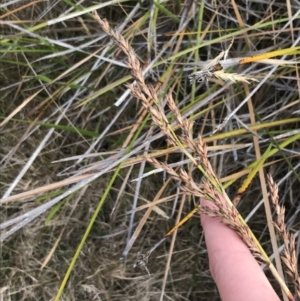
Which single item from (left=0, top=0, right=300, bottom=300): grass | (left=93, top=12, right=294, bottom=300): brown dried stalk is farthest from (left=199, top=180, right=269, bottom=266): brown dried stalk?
(left=0, top=0, right=300, bottom=300): grass

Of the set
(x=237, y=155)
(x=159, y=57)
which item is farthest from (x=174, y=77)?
(x=237, y=155)

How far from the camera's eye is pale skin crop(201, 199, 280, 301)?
0.55m

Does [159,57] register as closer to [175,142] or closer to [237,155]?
[237,155]

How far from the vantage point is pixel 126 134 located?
945mm

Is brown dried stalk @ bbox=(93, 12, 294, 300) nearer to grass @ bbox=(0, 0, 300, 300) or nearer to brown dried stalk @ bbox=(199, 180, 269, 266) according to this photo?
brown dried stalk @ bbox=(199, 180, 269, 266)

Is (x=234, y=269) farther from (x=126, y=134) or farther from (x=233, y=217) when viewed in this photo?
(x=126, y=134)

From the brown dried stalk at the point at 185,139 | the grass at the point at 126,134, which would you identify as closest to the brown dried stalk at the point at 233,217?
the brown dried stalk at the point at 185,139

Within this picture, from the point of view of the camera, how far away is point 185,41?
0.88 metres

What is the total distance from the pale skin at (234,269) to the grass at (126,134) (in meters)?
0.21

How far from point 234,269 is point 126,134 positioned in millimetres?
428

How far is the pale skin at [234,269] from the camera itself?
553 mm

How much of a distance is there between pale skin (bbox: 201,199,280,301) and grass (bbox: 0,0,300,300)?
0.21m

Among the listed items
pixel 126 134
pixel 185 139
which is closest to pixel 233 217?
pixel 185 139

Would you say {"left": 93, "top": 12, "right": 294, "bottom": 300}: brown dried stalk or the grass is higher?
{"left": 93, "top": 12, "right": 294, "bottom": 300}: brown dried stalk
